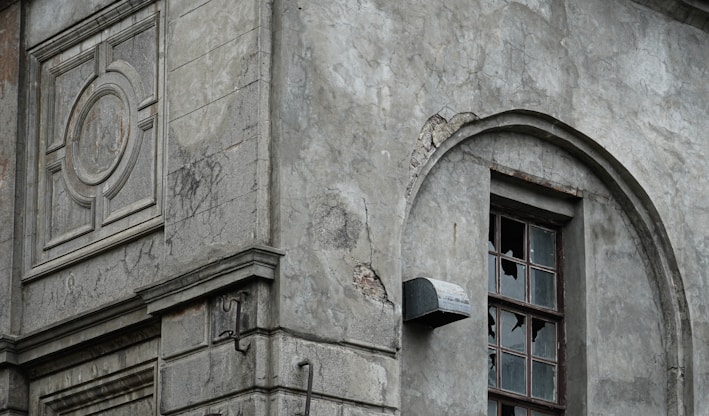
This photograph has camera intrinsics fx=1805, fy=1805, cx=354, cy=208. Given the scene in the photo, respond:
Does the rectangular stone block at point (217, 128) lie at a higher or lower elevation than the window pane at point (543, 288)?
higher

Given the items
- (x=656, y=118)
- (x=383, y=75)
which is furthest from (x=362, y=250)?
(x=656, y=118)

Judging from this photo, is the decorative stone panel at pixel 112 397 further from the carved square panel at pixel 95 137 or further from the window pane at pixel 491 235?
the window pane at pixel 491 235

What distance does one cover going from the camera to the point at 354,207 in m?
14.5

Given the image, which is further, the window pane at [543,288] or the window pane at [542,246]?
the window pane at [542,246]

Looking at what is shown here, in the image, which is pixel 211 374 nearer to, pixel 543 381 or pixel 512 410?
pixel 512 410

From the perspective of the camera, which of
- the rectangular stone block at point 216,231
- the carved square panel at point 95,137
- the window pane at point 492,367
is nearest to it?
the rectangular stone block at point 216,231

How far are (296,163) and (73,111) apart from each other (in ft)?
10.5

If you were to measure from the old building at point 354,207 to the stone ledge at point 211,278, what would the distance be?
0.07 ft

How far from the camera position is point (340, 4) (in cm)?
1496

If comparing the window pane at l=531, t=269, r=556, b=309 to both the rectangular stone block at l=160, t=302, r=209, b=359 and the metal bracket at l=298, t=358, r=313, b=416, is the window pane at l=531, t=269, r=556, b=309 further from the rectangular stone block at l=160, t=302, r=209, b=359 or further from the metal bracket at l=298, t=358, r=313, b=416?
the rectangular stone block at l=160, t=302, r=209, b=359

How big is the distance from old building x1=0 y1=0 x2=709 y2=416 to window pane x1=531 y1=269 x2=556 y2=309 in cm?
4

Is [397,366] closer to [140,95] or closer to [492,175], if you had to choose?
[492,175]

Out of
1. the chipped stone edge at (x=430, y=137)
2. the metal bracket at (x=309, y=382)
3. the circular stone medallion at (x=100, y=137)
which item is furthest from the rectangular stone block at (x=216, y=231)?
the chipped stone edge at (x=430, y=137)

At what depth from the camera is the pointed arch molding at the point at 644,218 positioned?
1623 cm
